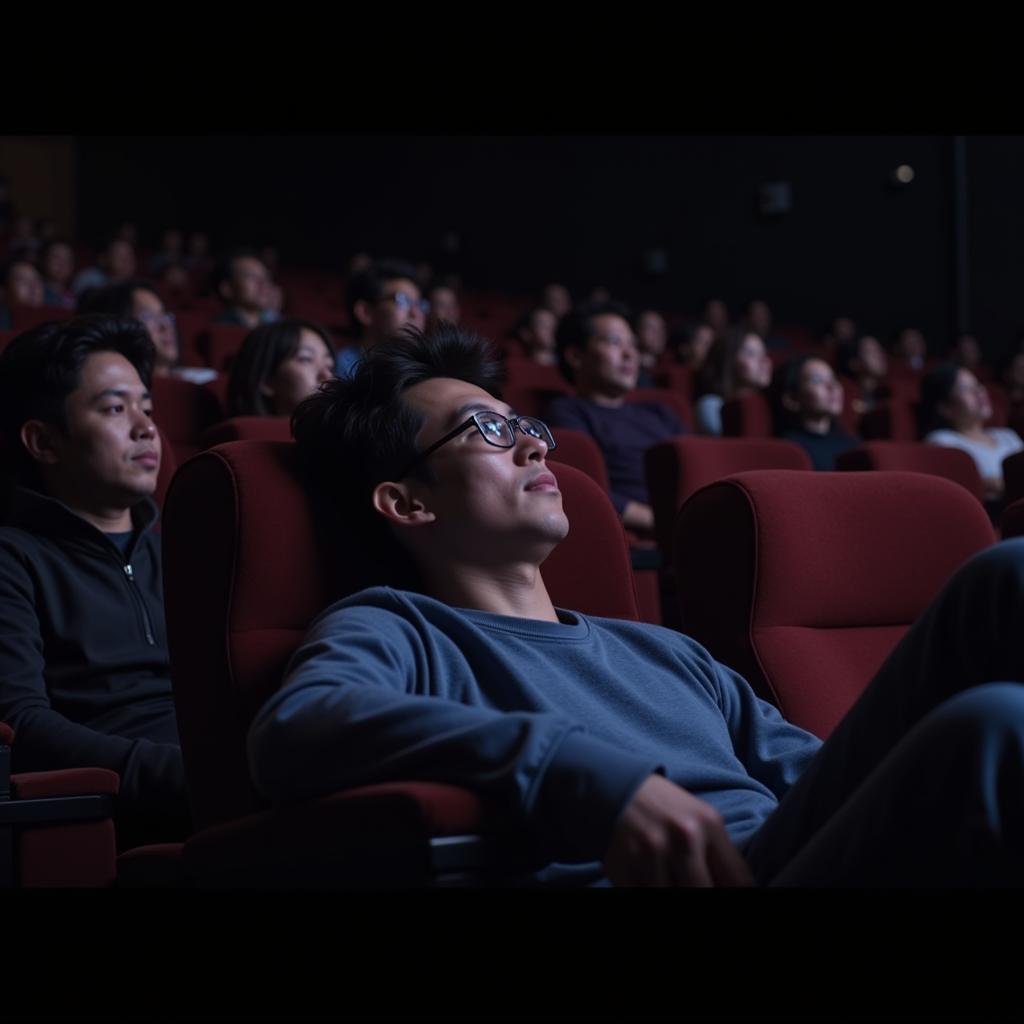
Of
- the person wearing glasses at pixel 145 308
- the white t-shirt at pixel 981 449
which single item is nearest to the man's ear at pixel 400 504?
the person wearing glasses at pixel 145 308

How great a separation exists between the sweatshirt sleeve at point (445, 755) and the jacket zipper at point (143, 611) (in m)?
0.45

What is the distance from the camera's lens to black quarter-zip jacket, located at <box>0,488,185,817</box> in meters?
0.94

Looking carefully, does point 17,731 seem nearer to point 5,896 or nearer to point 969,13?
point 5,896

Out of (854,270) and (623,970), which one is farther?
(854,270)

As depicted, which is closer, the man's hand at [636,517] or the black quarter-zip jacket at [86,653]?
the black quarter-zip jacket at [86,653]

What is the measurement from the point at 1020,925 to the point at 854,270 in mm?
5699

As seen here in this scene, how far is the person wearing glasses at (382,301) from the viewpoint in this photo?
2203 mm

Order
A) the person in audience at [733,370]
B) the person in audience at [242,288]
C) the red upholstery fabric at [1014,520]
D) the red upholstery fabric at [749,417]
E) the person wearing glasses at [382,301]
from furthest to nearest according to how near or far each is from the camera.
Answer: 1. the person in audience at [242,288]
2. the person in audience at [733,370]
3. the red upholstery fabric at [749,417]
4. the person wearing glasses at [382,301]
5. the red upholstery fabric at [1014,520]

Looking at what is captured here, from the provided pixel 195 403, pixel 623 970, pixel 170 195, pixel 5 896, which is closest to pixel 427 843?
pixel 623 970

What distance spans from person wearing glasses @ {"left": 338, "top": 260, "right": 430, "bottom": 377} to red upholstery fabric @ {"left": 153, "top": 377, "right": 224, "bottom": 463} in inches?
14.1

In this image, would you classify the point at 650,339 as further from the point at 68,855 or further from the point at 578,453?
the point at 68,855

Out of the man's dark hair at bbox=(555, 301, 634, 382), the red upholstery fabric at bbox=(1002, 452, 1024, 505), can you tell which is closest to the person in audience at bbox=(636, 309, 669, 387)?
the man's dark hair at bbox=(555, 301, 634, 382)

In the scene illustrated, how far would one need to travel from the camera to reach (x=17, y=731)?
94 cm

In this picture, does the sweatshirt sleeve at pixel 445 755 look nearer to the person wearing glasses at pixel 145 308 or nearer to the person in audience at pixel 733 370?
the person wearing glasses at pixel 145 308
